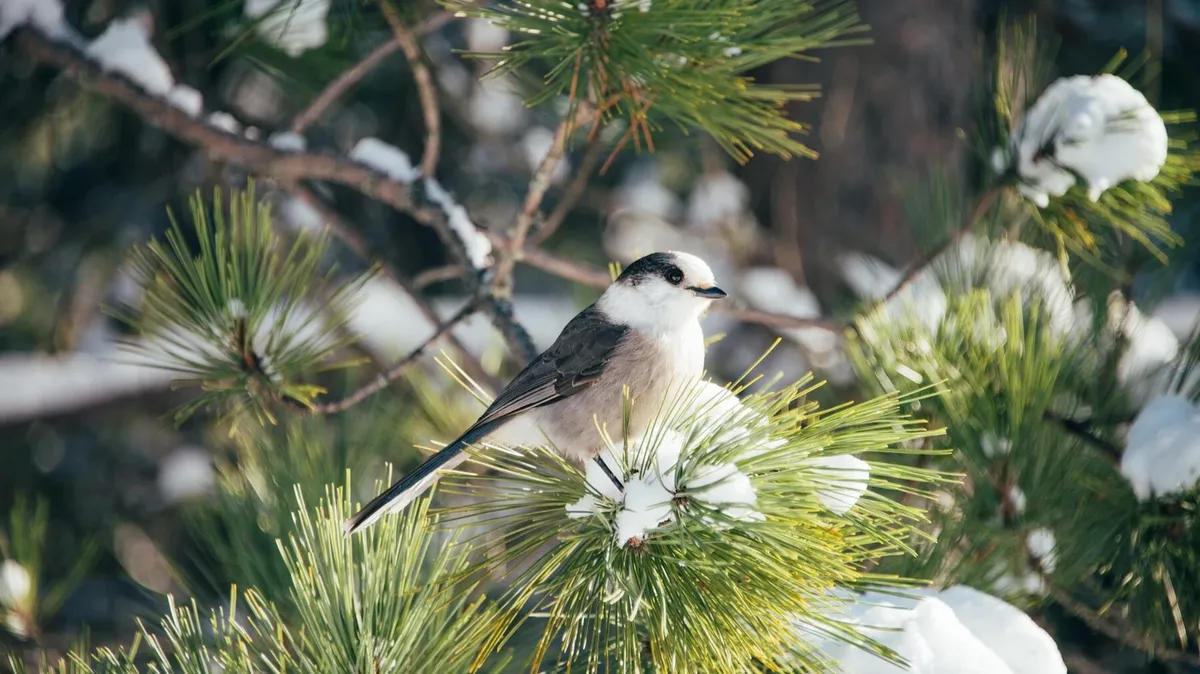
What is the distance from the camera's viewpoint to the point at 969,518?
6.51 ft

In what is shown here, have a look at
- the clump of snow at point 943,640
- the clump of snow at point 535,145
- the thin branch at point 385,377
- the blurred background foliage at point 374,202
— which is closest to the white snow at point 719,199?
the blurred background foliage at point 374,202

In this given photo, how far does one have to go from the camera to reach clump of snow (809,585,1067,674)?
4.86 feet

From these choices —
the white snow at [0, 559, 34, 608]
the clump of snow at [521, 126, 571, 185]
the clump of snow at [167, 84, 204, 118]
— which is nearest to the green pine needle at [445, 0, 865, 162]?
the clump of snow at [167, 84, 204, 118]

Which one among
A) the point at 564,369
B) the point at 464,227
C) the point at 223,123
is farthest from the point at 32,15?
the point at 564,369

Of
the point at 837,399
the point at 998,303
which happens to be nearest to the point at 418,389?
the point at 837,399

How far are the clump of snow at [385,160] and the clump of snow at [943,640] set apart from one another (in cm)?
156

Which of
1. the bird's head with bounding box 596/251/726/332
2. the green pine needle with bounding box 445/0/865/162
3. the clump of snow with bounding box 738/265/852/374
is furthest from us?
the clump of snow with bounding box 738/265/852/374

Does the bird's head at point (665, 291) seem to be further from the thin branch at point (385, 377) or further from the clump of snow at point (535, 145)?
the clump of snow at point (535, 145)

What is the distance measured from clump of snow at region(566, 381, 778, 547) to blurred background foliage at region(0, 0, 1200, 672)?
153 cm

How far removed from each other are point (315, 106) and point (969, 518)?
1961 mm

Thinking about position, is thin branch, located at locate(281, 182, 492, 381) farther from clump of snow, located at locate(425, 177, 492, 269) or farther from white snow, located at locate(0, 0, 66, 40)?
white snow, located at locate(0, 0, 66, 40)

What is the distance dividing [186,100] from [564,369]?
4.40 feet

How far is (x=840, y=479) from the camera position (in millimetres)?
1374

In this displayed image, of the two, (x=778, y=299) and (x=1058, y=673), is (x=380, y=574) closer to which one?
(x=1058, y=673)
